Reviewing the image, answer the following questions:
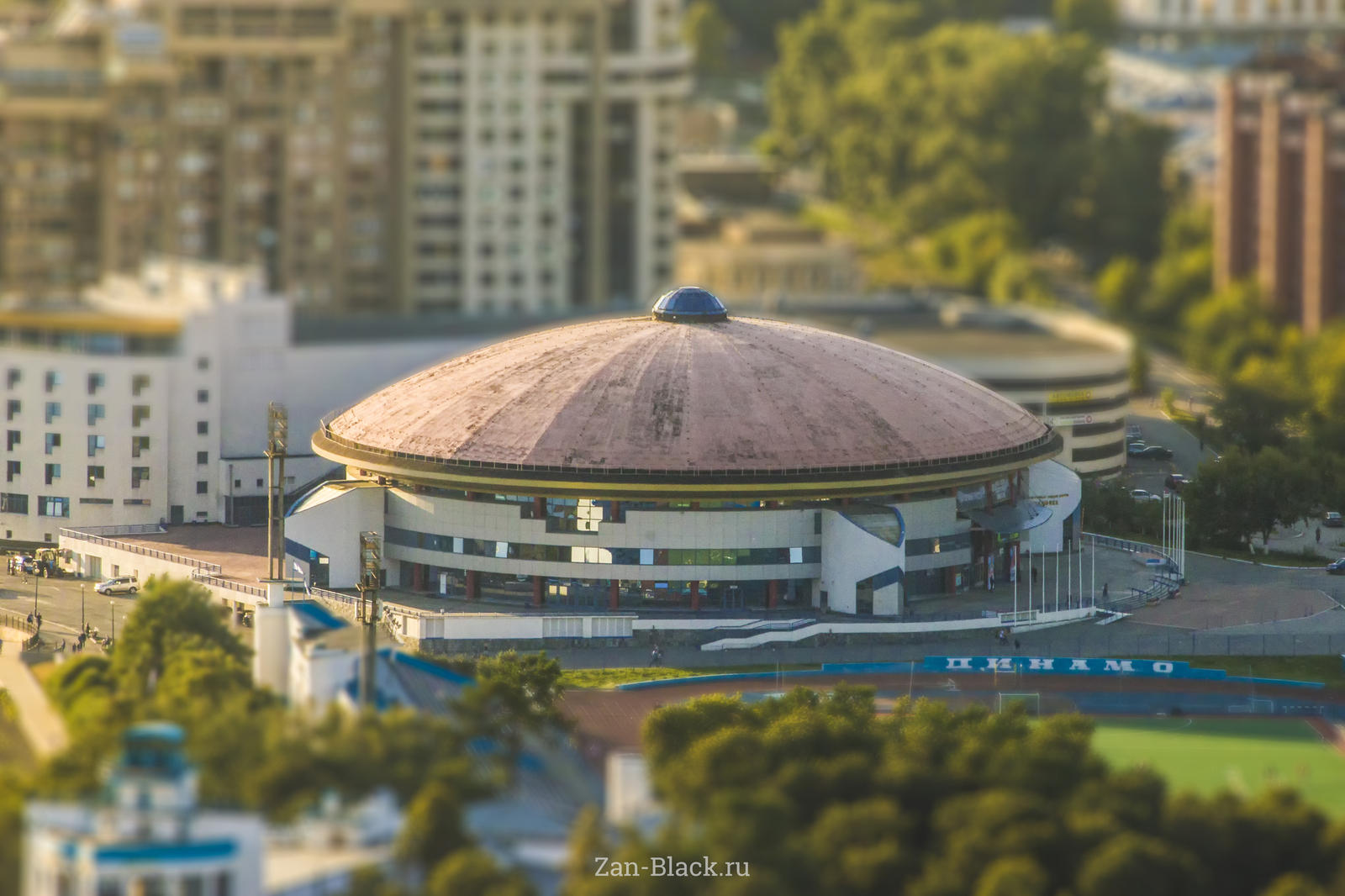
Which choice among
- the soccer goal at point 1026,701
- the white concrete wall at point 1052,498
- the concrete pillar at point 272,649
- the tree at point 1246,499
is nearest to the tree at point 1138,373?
the tree at point 1246,499

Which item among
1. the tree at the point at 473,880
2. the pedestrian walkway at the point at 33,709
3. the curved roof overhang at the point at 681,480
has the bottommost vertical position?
the pedestrian walkway at the point at 33,709

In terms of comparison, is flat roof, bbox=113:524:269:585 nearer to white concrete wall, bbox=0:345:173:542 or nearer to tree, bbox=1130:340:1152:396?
white concrete wall, bbox=0:345:173:542

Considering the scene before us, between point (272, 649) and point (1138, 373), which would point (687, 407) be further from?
point (1138, 373)

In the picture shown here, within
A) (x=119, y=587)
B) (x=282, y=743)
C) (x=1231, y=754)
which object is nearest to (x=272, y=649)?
(x=282, y=743)

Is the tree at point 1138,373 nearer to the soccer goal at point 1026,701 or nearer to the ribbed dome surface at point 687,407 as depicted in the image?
the ribbed dome surface at point 687,407

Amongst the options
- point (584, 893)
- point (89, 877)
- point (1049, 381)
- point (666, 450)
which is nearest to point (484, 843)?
point (584, 893)

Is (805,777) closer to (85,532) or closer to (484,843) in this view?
(484,843)
